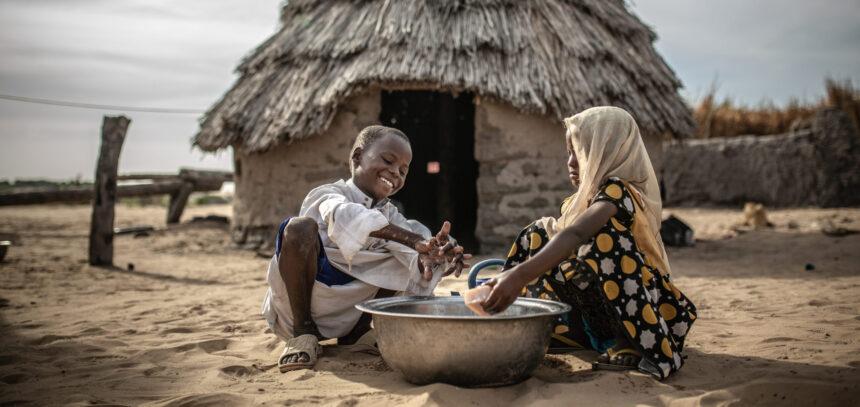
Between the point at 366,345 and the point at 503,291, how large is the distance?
1037mm

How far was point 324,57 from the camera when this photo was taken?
6.41m

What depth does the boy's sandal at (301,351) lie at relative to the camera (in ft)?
7.79

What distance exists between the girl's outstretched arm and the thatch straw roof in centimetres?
375

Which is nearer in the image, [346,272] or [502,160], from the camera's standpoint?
[346,272]

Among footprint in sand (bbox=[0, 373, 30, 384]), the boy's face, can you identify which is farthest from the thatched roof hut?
footprint in sand (bbox=[0, 373, 30, 384])

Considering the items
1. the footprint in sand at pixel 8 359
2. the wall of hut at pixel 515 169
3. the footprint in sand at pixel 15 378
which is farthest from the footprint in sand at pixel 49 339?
the wall of hut at pixel 515 169

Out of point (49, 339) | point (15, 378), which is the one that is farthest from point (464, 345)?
point (49, 339)

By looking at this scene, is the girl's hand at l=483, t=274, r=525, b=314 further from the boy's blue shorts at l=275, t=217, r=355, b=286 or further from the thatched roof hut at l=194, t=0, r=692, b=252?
the thatched roof hut at l=194, t=0, r=692, b=252

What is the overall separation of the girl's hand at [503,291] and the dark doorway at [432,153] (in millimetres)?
6208

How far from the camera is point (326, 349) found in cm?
269

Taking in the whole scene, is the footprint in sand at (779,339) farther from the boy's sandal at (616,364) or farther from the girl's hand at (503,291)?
the girl's hand at (503,291)

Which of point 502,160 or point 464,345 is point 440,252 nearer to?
point 464,345

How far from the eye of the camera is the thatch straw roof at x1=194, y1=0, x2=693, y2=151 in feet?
19.3

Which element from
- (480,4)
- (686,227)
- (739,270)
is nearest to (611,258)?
(739,270)
